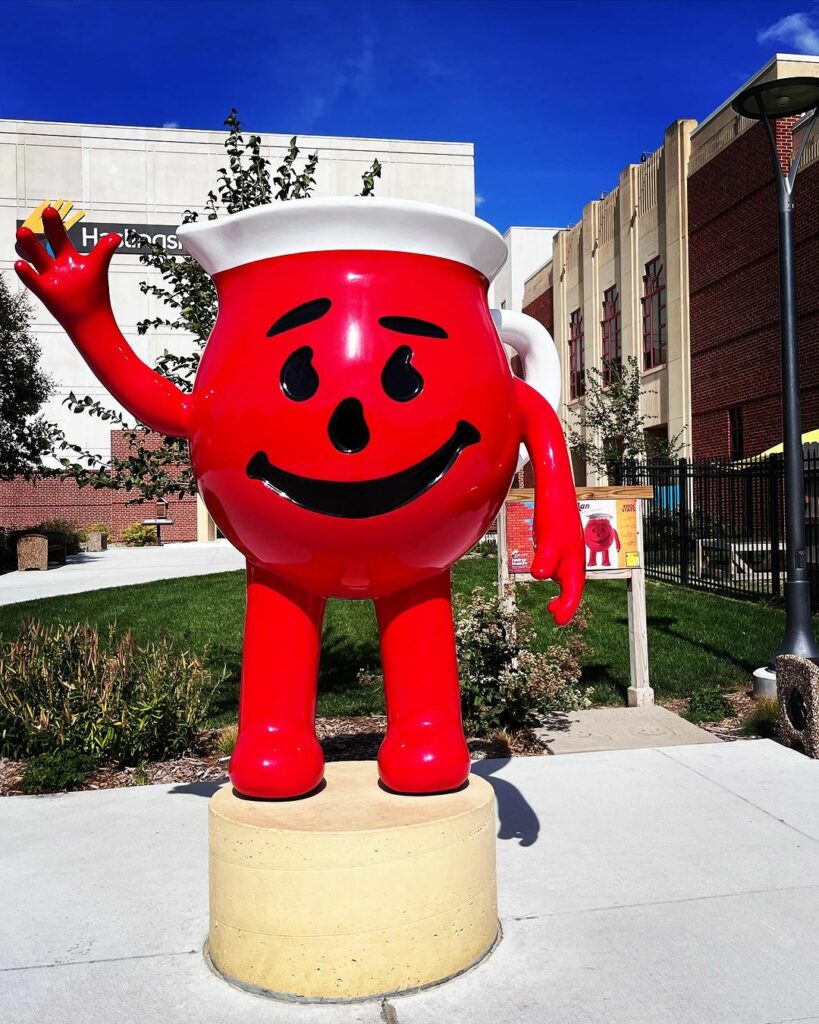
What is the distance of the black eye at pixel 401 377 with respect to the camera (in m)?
2.86

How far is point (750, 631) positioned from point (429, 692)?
730cm

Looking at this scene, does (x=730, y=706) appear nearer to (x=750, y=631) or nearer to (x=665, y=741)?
(x=665, y=741)

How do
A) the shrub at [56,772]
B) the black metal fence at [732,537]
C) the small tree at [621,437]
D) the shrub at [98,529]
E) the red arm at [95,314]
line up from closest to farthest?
1. the red arm at [95,314]
2. the shrub at [56,772]
3. the black metal fence at [732,537]
4. the small tree at [621,437]
5. the shrub at [98,529]

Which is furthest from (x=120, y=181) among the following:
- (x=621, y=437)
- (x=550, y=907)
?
(x=550, y=907)

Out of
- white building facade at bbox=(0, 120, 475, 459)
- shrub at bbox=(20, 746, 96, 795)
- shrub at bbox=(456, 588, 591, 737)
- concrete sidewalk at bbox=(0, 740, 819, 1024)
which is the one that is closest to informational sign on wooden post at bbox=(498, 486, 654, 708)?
shrub at bbox=(456, 588, 591, 737)

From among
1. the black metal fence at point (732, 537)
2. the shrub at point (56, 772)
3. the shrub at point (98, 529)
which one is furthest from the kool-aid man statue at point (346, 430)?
the shrub at point (98, 529)

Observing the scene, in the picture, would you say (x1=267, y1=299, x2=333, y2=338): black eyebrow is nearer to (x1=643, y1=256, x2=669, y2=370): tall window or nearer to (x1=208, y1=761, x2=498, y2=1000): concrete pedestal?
(x1=208, y1=761, x2=498, y2=1000): concrete pedestal

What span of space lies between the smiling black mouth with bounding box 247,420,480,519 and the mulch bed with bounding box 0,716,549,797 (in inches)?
115

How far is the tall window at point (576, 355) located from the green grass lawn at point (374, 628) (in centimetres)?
1515

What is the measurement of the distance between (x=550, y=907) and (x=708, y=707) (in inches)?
142

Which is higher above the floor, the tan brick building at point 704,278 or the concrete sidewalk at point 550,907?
the tan brick building at point 704,278

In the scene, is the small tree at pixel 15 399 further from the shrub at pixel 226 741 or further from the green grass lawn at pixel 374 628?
the shrub at pixel 226 741

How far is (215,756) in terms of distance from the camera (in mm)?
5742

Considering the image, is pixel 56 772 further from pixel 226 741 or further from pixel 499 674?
pixel 499 674
